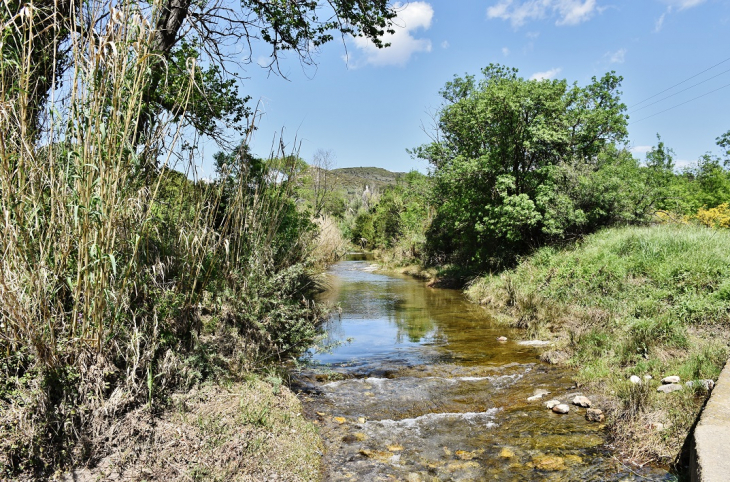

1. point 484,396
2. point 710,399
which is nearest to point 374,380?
point 484,396

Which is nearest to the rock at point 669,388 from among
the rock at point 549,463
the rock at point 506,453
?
the rock at point 549,463

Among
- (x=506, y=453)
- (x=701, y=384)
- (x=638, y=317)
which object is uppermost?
(x=638, y=317)

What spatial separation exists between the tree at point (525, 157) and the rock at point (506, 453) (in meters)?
9.77

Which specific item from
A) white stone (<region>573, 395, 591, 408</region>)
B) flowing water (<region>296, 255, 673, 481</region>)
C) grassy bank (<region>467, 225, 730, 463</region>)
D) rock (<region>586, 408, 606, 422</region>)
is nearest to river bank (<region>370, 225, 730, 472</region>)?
grassy bank (<region>467, 225, 730, 463</region>)

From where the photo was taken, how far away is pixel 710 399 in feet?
11.7

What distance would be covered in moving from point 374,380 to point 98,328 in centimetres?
414

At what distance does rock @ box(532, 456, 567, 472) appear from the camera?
381 centimetres

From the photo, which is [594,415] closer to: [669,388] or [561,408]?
[561,408]

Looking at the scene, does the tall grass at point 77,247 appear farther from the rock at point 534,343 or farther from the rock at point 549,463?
the rock at point 534,343

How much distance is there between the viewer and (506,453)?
410cm

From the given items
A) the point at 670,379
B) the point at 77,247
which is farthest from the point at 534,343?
the point at 77,247

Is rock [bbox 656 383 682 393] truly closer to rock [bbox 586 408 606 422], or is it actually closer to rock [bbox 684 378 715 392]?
rock [bbox 684 378 715 392]

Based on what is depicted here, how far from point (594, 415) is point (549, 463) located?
123cm

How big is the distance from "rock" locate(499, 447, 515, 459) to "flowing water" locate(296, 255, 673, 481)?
12 millimetres
